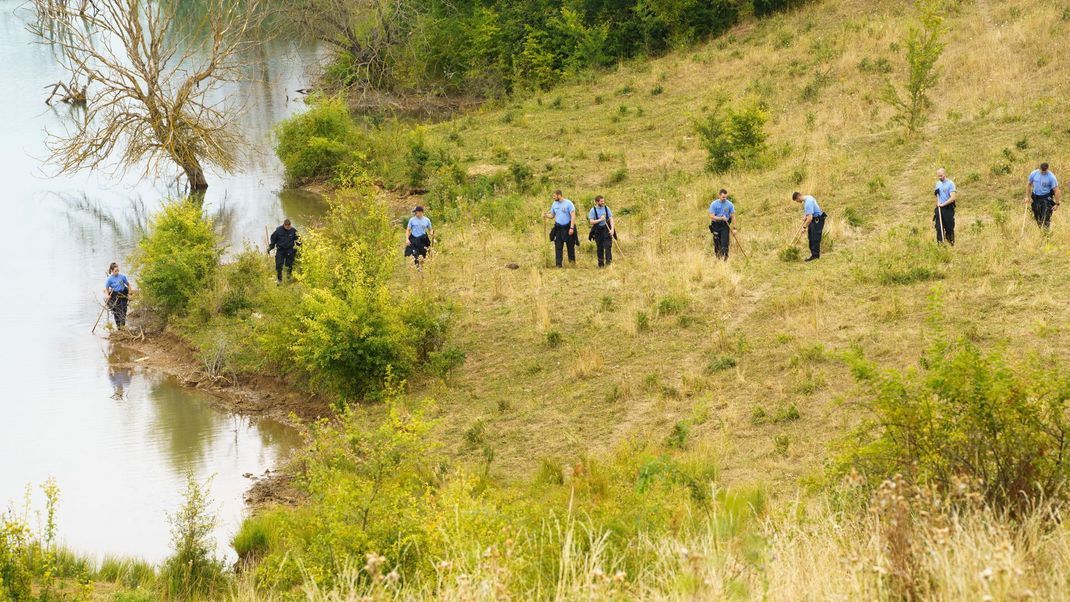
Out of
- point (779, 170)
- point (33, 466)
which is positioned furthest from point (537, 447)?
point (779, 170)

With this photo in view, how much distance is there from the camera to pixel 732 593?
569 centimetres

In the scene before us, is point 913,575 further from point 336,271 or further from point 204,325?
point 204,325

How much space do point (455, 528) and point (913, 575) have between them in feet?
10.9

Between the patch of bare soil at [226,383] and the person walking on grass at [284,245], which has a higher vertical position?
the person walking on grass at [284,245]

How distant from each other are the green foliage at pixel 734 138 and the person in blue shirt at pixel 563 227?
26.9 ft

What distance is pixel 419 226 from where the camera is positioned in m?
20.3

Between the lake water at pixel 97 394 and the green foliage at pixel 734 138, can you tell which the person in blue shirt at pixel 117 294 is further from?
the green foliage at pixel 734 138

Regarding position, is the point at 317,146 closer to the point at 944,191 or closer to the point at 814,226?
the point at 814,226

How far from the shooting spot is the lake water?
14.1m

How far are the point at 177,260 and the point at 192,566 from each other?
446 inches

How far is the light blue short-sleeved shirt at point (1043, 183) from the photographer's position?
18.4 meters

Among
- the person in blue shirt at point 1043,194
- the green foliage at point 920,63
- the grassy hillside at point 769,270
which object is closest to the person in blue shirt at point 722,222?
the grassy hillside at point 769,270

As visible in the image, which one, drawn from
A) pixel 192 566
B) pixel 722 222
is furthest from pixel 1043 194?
pixel 192 566

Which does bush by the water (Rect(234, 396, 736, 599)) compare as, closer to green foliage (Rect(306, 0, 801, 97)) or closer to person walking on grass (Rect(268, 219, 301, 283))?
person walking on grass (Rect(268, 219, 301, 283))
